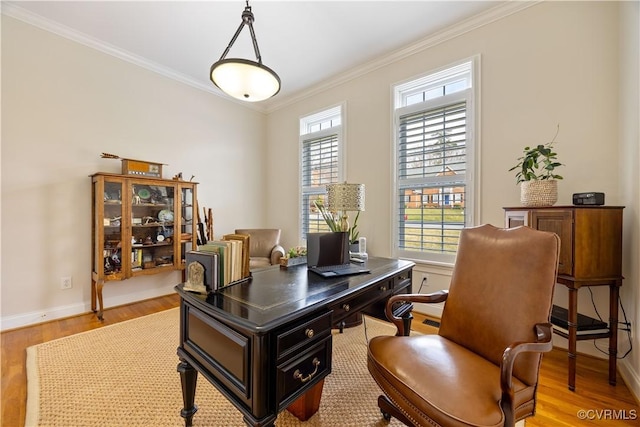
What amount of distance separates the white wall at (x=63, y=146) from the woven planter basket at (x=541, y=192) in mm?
3856

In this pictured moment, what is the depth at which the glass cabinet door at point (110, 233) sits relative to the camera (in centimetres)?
266

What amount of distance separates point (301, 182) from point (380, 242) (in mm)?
1655

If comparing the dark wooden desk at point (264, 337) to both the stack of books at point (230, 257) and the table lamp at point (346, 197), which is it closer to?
the stack of books at point (230, 257)

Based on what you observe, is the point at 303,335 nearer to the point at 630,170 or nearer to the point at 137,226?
the point at 630,170

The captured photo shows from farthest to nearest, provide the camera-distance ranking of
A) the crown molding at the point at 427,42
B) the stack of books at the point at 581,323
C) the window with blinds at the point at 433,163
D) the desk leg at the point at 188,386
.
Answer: the window with blinds at the point at 433,163 < the crown molding at the point at 427,42 < the stack of books at the point at 581,323 < the desk leg at the point at 188,386

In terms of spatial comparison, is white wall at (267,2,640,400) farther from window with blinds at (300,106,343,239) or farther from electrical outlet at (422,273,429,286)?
window with blinds at (300,106,343,239)

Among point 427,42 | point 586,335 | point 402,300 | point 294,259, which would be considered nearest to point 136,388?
point 294,259

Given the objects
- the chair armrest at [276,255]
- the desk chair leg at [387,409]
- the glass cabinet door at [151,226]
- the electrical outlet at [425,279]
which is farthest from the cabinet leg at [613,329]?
the glass cabinet door at [151,226]

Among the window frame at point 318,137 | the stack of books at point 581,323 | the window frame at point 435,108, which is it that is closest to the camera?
the stack of books at point 581,323

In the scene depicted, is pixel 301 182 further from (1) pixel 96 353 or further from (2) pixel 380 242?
(1) pixel 96 353

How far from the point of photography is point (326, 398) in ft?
5.20

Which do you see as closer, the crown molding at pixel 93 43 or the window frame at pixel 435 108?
the crown molding at pixel 93 43

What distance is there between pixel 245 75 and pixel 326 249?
4.03 feet

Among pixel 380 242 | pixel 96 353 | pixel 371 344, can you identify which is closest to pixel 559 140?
pixel 380 242
